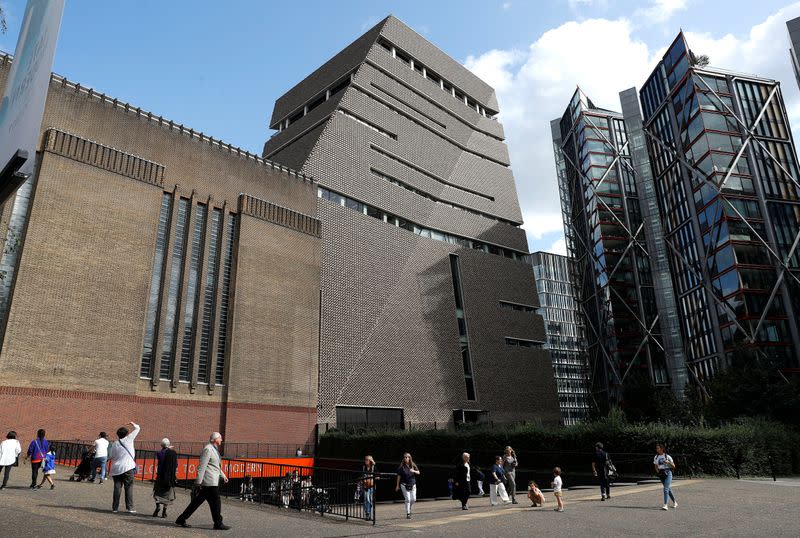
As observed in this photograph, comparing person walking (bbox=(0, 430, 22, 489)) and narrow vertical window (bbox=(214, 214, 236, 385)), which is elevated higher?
narrow vertical window (bbox=(214, 214, 236, 385))

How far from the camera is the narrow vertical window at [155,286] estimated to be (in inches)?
1179

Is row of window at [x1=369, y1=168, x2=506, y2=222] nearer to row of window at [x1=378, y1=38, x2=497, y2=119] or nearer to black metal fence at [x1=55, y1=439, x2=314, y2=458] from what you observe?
row of window at [x1=378, y1=38, x2=497, y2=119]

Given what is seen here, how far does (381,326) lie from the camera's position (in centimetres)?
4216

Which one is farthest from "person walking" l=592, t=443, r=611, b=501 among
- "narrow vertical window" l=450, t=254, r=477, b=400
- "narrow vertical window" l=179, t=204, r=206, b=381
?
"narrow vertical window" l=450, t=254, r=477, b=400

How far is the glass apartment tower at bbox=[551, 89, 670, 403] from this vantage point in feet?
233

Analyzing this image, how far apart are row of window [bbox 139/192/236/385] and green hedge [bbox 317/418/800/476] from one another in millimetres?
14278

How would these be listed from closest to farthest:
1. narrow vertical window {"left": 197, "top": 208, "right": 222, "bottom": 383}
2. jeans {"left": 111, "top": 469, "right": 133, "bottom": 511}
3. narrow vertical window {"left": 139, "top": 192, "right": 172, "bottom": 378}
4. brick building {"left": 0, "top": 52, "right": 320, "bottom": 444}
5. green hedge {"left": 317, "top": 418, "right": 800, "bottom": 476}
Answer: jeans {"left": 111, "top": 469, "right": 133, "bottom": 511}, green hedge {"left": 317, "top": 418, "right": 800, "bottom": 476}, brick building {"left": 0, "top": 52, "right": 320, "bottom": 444}, narrow vertical window {"left": 139, "top": 192, "right": 172, "bottom": 378}, narrow vertical window {"left": 197, "top": 208, "right": 222, "bottom": 383}

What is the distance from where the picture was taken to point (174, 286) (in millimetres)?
32312

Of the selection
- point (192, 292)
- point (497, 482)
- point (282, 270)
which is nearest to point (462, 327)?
point (282, 270)

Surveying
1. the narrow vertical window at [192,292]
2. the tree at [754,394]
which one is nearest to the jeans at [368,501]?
the narrow vertical window at [192,292]

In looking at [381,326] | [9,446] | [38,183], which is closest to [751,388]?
[381,326]

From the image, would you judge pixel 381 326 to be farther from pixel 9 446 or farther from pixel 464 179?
pixel 9 446

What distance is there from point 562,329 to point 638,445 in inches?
3622

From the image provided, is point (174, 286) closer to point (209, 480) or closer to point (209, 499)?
point (209, 499)
